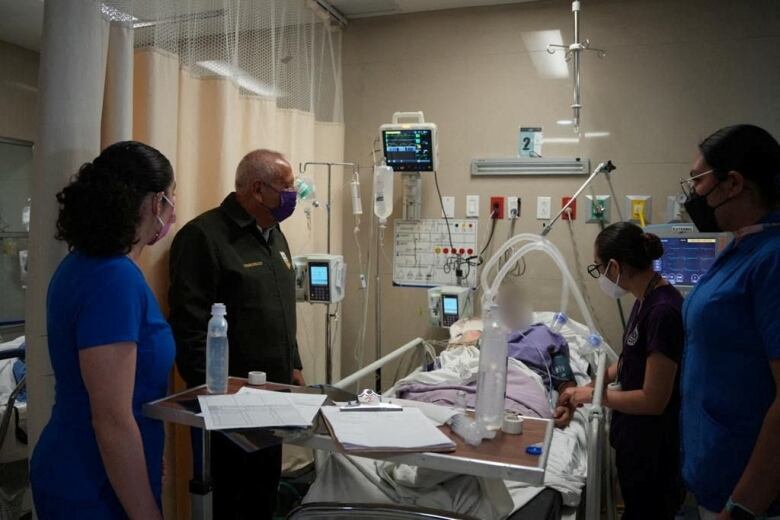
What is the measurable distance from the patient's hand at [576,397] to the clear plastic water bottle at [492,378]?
2.69 ft

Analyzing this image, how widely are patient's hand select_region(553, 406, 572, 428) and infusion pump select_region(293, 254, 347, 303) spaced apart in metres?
1.33

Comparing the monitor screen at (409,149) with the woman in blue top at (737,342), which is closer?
the woman in blue top at (737,342)

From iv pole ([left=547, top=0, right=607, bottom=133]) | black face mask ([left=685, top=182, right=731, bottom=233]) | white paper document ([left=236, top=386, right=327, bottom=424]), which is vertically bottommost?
white paper document ([left=236, top=386, right=327, bottom=424])

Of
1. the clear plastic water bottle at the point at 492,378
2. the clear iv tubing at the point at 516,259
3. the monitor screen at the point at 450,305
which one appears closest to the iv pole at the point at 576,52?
the clear iv tubing at the point at 516,259

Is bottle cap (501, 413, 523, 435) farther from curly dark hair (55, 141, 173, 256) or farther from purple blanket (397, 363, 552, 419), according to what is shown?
curly dark hair (55, 141, 173, 256)

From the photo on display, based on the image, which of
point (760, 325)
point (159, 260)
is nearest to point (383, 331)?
point (159, 260)

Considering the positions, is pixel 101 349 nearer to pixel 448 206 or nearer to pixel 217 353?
pixel 217 353

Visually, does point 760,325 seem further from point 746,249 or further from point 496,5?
point 496,5

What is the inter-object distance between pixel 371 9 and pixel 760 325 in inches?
124

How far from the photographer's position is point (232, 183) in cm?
249

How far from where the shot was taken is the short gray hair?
88.7 inches

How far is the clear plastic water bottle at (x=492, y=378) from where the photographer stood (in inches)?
53.8

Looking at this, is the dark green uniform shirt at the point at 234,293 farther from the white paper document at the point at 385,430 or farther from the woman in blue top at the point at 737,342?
the woman in blue top at the point at 737,342

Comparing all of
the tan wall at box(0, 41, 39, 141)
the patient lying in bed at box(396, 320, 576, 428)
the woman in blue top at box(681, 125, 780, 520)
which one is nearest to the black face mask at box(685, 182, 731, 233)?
the woman in blue top at box(681, 125, 780, 520)
